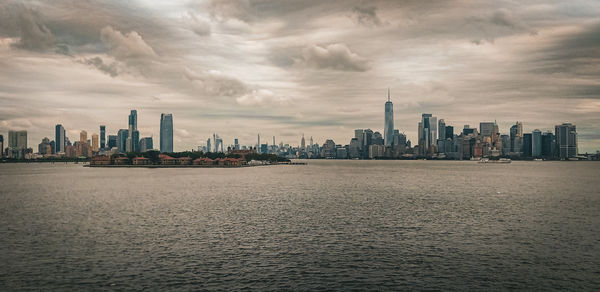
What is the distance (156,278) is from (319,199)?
224 ft

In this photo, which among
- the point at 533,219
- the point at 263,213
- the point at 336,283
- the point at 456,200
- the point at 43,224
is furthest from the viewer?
the point at 456,200

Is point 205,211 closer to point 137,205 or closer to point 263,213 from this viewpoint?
point 263,213

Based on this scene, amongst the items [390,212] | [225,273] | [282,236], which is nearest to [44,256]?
[225,273]

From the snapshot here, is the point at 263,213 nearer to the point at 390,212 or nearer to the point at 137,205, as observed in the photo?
the point at 390,212

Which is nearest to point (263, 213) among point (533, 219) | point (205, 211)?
point (205, 211)

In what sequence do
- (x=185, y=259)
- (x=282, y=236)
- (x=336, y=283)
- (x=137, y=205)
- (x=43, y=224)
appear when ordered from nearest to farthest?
(x=336, y=283) → (x=185, y=259) → (x=282, y=236) → (x=43, y=224) → (x=137, y=205)

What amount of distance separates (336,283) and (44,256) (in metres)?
32.3

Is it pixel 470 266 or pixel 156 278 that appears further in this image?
pixel 470 266

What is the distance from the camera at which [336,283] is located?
38250mm

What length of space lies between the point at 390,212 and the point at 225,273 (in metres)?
47.3

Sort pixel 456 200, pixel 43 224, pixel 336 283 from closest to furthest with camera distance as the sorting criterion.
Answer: pixel 336 283
pixel 43 224
pixel 456 200

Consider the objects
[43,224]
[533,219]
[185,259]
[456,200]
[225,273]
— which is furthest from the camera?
[456,200]

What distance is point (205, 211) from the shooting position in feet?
275

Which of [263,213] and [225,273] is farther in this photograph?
[263,213]
